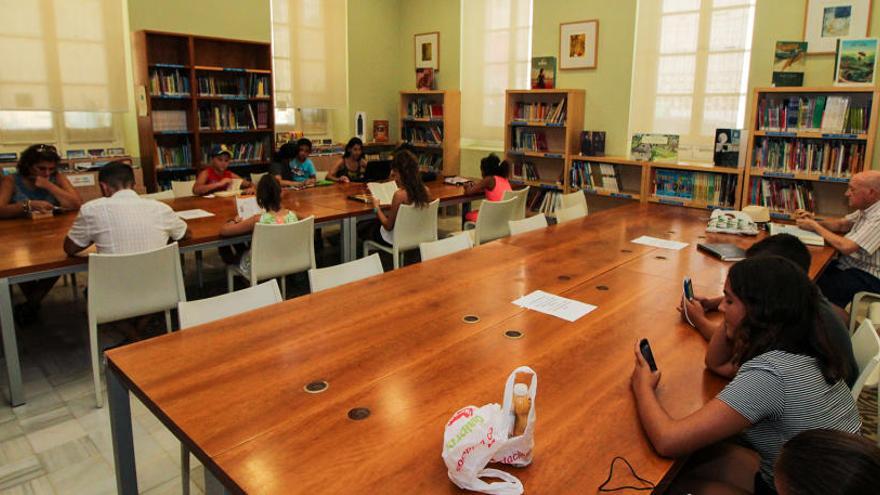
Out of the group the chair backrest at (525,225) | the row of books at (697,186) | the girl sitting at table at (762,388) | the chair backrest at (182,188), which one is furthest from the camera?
the row of books at (697,186)

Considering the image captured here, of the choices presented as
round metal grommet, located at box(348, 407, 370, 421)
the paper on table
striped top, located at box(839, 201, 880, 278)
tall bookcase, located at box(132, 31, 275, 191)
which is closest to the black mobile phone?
the paper on table

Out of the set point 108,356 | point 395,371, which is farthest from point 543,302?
point 108,356

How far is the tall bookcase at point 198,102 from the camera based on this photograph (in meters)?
6.21

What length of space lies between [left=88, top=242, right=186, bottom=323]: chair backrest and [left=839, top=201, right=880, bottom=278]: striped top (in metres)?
3.87

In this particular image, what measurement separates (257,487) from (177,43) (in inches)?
252

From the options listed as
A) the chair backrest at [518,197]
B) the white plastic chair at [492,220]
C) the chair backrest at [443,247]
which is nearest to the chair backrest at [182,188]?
the white plastic chair at [492,220]

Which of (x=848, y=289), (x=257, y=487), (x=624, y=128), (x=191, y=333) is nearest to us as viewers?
(x=257, y=487)

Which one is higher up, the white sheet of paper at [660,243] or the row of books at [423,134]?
the row of books at [423,134]

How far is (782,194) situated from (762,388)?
447cm

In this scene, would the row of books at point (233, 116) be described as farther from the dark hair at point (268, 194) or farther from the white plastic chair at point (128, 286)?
the white plastic chair at point (128, 286)

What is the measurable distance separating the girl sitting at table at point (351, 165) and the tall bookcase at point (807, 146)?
3919 millimetres

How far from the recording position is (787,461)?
1.10 metres

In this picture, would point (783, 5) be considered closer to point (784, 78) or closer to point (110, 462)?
point (784, 78)

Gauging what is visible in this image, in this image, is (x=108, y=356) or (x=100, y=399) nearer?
(x=108, y=356)
